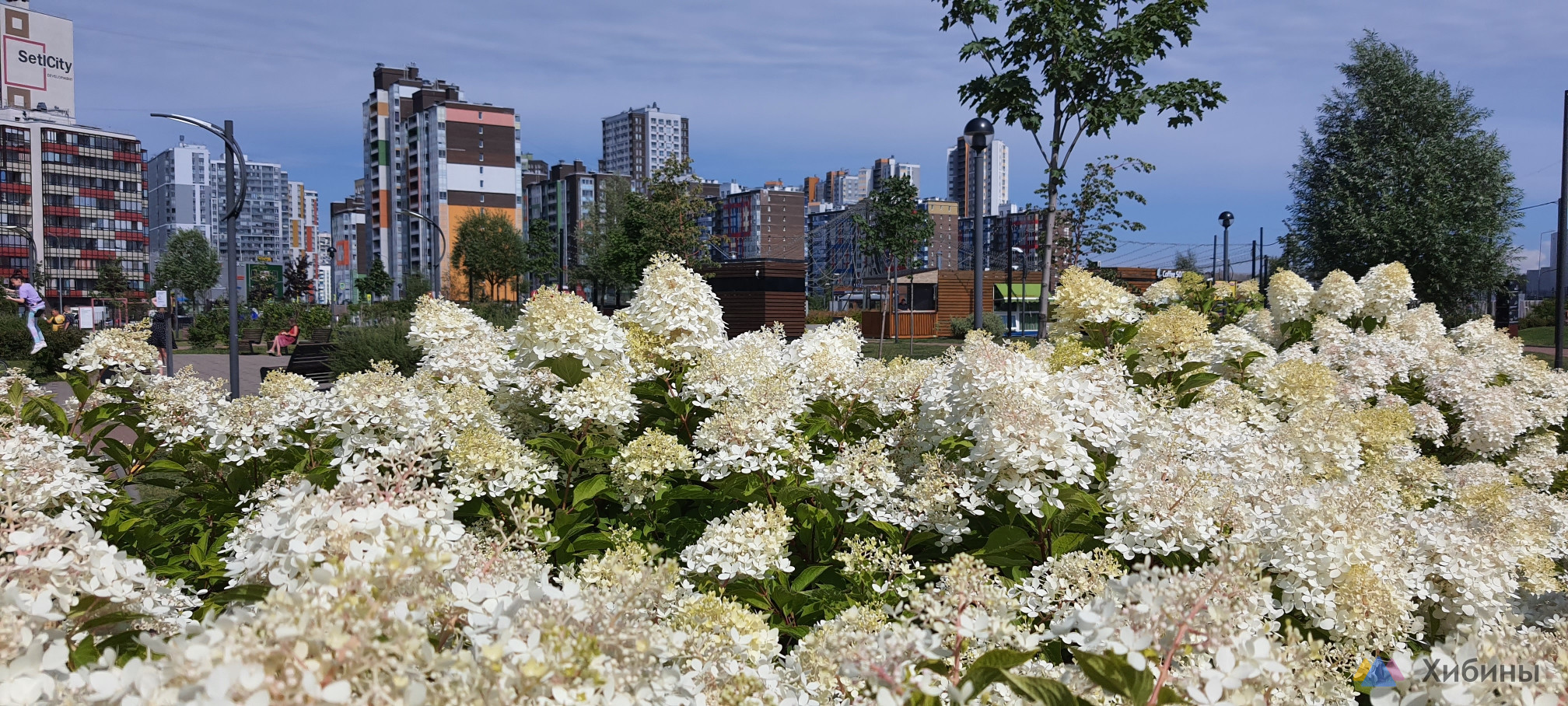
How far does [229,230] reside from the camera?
33.9 feet

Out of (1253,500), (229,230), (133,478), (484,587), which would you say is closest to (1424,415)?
(1253,500)

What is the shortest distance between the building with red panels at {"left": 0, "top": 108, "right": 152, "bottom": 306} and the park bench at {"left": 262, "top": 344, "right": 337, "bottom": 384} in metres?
74.8

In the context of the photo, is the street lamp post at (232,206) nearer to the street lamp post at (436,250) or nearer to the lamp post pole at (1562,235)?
the street lamp post at (436,250)

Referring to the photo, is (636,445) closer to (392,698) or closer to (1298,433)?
(392,698)

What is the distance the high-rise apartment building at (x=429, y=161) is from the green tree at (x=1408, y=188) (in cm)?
7878

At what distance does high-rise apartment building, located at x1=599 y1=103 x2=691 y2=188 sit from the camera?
189750 millimetres

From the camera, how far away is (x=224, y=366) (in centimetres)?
2050

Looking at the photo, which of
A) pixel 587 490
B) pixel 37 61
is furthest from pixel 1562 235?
pixel 37 61

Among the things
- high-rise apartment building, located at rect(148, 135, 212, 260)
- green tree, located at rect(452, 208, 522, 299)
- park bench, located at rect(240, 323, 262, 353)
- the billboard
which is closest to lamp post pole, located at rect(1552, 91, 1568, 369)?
park bench, located at rect(240, 323, 262, 353)

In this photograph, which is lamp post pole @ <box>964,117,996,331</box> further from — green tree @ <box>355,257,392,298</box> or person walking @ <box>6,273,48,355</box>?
green tree @ <box>355,257,392,298</box>

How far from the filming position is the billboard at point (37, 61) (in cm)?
8281

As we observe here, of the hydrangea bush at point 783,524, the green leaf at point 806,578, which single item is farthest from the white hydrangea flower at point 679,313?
the green leaf at point 806,578

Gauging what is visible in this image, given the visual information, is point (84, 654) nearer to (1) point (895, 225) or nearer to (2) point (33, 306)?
(2) point (33, 306)

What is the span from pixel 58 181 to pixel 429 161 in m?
33.5
